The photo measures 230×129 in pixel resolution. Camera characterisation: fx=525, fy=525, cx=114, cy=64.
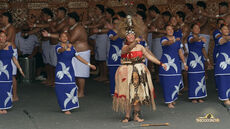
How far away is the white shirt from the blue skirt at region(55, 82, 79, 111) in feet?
13.7

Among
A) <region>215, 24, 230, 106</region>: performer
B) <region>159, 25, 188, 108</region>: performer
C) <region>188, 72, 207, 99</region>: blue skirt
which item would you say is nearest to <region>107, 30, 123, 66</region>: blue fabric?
<region>159, 25, 188, 108</region>: performer

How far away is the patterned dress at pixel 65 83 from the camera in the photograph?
9.11m

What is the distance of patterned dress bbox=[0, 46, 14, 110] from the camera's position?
9273mm

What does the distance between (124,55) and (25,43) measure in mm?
5421

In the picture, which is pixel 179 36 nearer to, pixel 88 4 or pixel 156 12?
pixel 156 12

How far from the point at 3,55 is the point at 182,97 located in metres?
3.64

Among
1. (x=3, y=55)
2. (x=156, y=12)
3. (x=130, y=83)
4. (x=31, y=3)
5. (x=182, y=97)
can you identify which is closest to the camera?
(x=130, y=83)

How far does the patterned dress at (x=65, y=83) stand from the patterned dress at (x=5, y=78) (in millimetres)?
901

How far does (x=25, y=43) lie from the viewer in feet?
42.8

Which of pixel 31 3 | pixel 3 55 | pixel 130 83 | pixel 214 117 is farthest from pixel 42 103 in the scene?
pixel 31 3

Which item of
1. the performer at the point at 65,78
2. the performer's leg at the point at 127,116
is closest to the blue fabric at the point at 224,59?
the performer's leg at the point at 127,116

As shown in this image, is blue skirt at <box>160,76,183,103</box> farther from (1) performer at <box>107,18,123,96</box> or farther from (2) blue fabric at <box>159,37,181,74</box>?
(1) performer at <box>107,18,123,96</box>

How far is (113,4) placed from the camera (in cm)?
1447

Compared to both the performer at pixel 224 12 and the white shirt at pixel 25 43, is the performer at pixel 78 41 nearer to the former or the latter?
the white shirt at pixel 25 43
